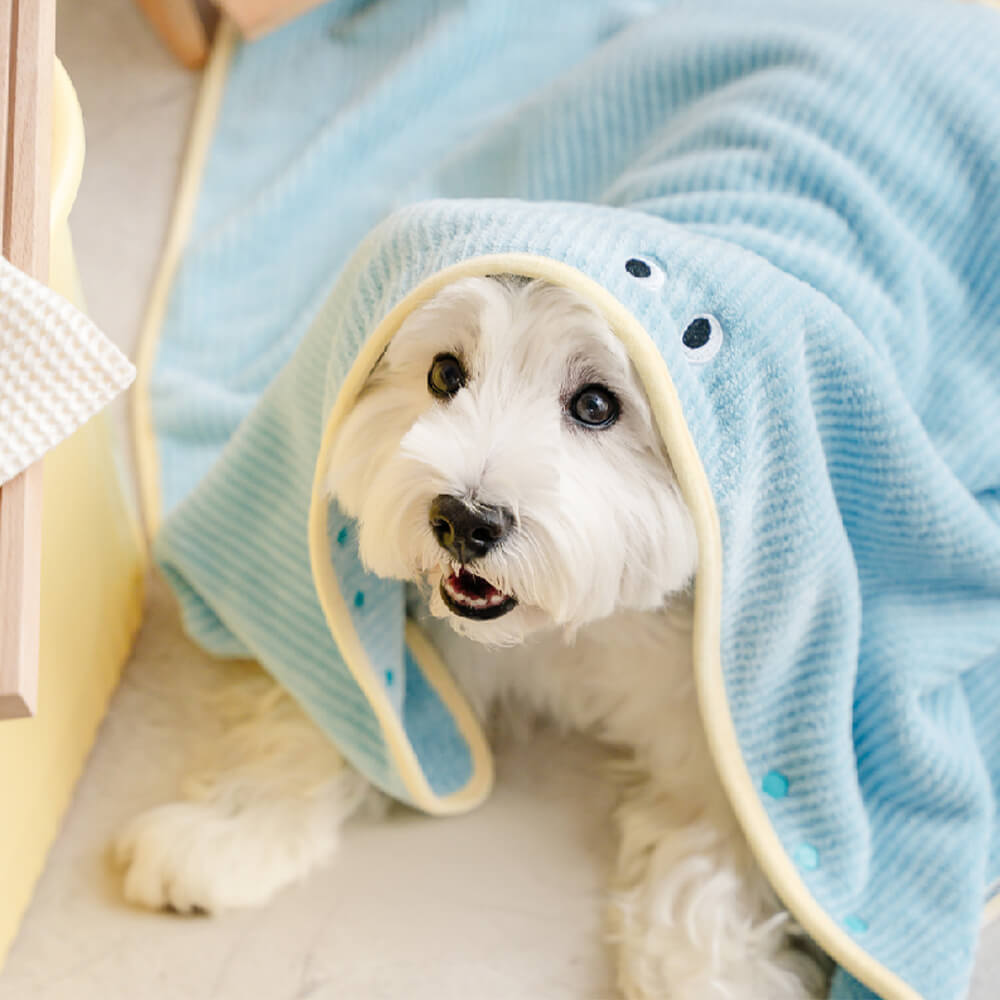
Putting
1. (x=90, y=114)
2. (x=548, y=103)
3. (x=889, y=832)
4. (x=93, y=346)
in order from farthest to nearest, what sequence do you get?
(x=90, y=114)
(x=548, y=103)
(x=889, y=832)
(x=93, y=346)

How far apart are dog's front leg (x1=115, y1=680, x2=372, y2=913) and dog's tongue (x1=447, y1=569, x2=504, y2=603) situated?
0.40 metres

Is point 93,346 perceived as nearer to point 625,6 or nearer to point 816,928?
point 816,928

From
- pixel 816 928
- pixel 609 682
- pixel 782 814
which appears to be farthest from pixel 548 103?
pixel 816 928

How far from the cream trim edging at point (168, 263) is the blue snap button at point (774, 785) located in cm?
84

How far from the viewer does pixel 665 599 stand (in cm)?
116

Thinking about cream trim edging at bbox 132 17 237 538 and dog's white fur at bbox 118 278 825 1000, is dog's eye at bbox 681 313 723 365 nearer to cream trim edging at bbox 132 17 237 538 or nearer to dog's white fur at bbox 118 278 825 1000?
dog's white fur at bbox 118 278 825 1000

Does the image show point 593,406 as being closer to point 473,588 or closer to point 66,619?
point 473,588

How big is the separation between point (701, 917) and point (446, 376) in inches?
24.0

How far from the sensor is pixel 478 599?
1010mm

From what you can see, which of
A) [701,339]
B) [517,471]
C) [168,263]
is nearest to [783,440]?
[701,339]

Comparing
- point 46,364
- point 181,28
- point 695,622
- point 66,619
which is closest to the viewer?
point 46,364

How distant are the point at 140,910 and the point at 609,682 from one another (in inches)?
22.3

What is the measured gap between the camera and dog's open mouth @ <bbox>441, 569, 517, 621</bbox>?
1005mm

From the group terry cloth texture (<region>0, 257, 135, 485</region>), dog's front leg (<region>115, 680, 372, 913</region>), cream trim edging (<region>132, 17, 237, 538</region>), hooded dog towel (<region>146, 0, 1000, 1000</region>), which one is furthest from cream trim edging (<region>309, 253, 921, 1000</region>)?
cream trim edging (<region>132, 17, 237, 538</region>)
